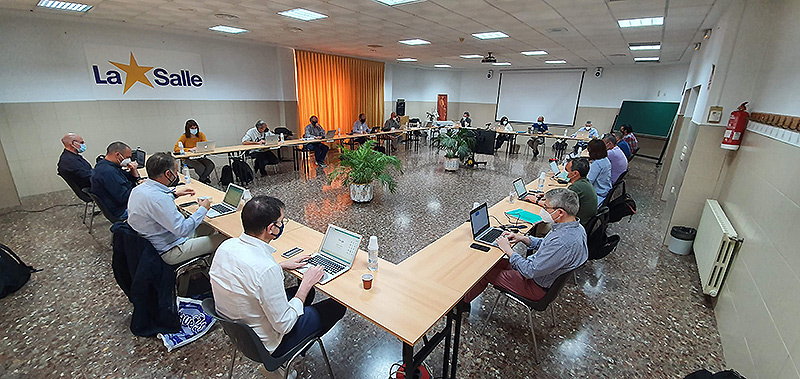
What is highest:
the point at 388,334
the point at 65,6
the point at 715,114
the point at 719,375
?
the point at 65,6

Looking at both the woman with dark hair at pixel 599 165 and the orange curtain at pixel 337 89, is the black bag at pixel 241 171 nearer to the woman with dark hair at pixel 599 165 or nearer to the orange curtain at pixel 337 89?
the orange curtain at pixel 337 89

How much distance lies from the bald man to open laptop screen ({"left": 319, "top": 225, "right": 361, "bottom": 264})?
12.3ft

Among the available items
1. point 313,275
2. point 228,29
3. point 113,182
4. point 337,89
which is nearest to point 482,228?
point 313,275

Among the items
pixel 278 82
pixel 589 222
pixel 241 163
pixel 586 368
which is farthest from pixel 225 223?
pixel 278 82

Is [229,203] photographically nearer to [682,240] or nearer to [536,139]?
[682,240]

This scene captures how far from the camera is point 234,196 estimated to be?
10.9 ft

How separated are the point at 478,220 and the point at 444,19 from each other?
3.55 metres

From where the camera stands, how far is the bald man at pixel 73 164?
395cm

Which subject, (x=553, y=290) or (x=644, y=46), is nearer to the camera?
(x=553, y=290)

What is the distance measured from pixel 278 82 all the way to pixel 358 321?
8.48 metres

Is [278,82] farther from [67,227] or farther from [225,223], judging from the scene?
[225,223]

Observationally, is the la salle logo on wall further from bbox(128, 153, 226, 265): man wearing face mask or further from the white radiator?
the white radiator

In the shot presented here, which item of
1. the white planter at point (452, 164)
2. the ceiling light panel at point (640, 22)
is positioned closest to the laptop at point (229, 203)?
the white planter at point (452, 164)

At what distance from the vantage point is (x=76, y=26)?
5.68 m
